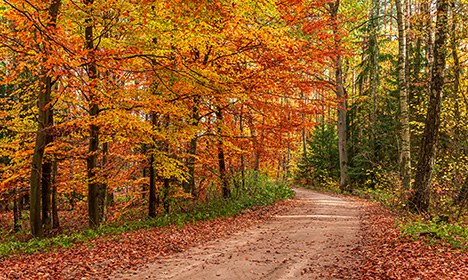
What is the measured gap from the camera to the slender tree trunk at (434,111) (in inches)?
361

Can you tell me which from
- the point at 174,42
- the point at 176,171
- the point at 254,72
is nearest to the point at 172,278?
the point at 176,171

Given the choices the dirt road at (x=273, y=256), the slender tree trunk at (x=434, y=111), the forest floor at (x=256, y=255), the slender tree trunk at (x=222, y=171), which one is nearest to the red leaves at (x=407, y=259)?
the forest floor at (x=256, y=255)

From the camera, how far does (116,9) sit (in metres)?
7.82

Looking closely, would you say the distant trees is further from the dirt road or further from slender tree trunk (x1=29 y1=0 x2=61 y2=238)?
the dirt road

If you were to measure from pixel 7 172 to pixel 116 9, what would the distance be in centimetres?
715

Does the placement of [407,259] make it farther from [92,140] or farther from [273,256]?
[92,140]

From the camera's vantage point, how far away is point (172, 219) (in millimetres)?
11562

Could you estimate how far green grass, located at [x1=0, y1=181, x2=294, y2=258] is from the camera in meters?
8.55

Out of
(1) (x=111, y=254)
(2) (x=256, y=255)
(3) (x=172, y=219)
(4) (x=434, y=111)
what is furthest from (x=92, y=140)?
(4) (x=434, y=111)

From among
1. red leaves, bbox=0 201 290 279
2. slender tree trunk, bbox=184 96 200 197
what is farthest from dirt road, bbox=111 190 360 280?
slender tree trunk, bbox=184 96 200 197

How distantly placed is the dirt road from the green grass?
2714mm

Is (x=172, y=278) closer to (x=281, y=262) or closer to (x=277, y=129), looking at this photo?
(x=281, y=262)

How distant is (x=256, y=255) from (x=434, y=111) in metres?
7.11

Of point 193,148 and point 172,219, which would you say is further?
point 193,148
